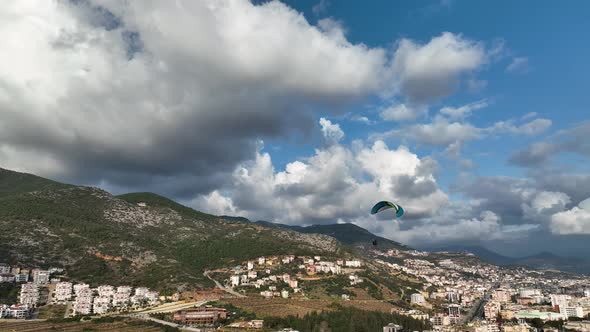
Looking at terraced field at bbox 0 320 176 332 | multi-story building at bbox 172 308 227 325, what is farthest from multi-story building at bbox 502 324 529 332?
terraced field at bbox 0 320 176 332

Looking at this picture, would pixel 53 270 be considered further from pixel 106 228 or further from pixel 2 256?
pixel 106 228

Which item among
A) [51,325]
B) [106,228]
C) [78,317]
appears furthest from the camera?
[106,228]

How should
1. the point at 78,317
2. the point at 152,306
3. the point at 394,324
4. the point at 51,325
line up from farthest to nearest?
the point at 152,306
the point at 394,324
the point at 78,317
the point at 51,325

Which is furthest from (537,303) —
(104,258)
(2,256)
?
(2,256)

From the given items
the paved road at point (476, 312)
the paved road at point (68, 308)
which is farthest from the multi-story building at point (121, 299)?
the paved road at point (476, 312)

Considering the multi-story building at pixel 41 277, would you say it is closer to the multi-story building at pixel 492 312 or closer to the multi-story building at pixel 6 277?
the multi-story building at pixel 6 277

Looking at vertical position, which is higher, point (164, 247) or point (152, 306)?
point (164, 247)
